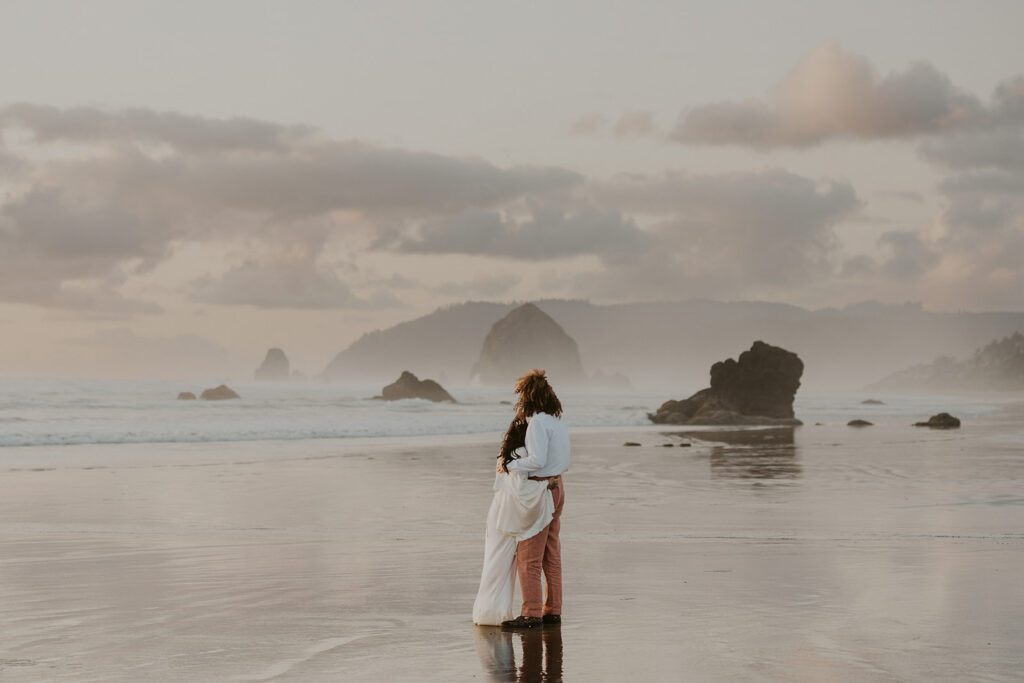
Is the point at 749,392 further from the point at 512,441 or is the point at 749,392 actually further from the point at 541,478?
the point at 512,441

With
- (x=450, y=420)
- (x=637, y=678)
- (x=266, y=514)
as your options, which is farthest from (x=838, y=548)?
(x=450, y=420)

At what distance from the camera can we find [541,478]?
866 cm

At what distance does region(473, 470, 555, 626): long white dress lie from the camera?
849 centimetres

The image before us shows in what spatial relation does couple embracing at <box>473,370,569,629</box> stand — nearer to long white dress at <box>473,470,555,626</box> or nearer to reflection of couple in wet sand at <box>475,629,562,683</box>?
long white dress at <box>473,470,555,626</box>

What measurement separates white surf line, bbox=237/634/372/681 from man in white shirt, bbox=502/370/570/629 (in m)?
1.35

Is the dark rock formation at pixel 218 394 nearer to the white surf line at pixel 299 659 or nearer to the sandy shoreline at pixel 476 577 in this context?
the sandy shoreline at pixel 476 577

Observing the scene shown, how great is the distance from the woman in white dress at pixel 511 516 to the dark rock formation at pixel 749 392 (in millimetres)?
45800

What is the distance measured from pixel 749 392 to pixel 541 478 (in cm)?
5008

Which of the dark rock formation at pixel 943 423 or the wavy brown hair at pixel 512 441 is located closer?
the wavy brown hair at pixel 512 441

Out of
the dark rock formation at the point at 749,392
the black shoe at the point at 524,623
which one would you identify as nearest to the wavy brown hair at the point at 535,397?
the black shoe at the point at 524,623

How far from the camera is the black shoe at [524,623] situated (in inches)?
327

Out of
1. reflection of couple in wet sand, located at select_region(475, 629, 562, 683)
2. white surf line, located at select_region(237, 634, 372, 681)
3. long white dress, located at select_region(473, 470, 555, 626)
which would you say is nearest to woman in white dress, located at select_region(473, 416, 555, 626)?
long white dress, located at select_region(473, 470, 555, 626)

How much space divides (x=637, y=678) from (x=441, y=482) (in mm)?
15213

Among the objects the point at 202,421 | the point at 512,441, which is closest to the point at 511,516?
the point at 512,441
